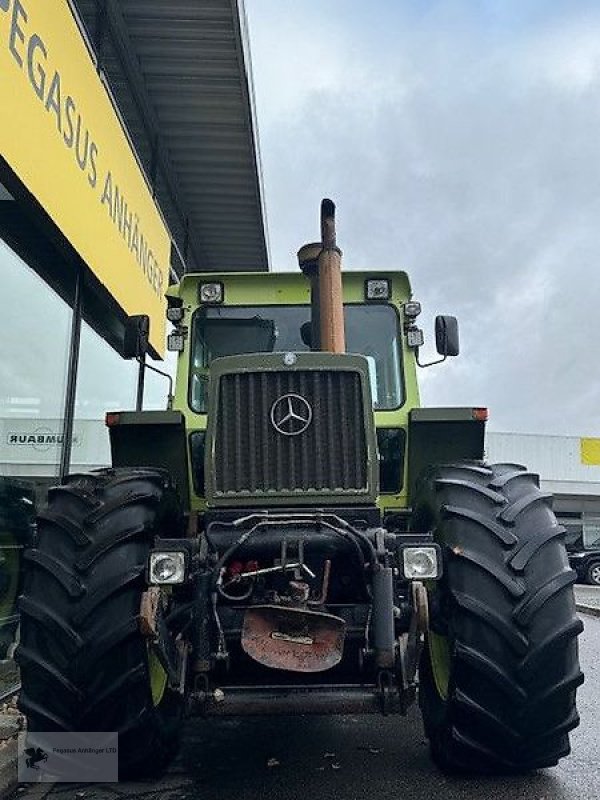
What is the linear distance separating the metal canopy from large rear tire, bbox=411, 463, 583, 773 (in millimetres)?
5474

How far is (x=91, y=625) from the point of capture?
3.46 metres

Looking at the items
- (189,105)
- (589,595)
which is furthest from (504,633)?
(589,595)

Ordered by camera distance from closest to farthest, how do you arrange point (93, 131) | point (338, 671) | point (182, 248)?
point (338, 671)
point (93, 131)
point (182, 248)

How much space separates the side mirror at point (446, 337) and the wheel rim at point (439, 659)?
190 centimetres

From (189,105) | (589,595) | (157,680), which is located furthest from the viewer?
(589,595)

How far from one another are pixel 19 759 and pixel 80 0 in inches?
252

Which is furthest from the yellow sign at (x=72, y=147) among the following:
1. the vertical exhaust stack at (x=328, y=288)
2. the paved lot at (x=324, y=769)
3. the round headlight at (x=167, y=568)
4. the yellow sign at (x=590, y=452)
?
the yellow sign at (x=590, y=452)

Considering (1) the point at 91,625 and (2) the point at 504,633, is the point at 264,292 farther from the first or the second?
(2) the point at 504,633

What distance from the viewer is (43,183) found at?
5.45 metres

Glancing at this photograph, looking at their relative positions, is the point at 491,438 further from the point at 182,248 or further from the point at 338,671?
the point at 338,671

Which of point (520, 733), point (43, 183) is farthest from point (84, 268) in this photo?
point (520, 733)

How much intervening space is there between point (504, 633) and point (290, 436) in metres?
1.35

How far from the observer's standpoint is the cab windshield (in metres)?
5.24

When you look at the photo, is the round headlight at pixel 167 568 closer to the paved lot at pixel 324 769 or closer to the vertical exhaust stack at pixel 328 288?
the paved lot at pixel 324 769
